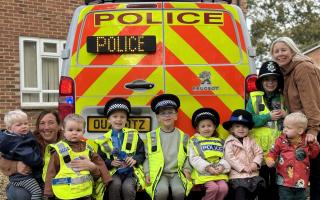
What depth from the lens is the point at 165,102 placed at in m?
4.63

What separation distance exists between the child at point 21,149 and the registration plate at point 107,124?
2.14 ft

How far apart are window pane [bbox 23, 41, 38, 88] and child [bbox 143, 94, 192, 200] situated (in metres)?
8.00

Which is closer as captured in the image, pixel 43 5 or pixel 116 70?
pixel 116 70

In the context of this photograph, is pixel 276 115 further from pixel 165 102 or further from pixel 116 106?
pixel 116 106

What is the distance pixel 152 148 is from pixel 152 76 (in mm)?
753

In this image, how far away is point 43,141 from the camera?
4.78 metres

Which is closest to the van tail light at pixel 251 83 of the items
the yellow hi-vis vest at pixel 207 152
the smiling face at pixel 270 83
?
the smiling face at pixel 270 83

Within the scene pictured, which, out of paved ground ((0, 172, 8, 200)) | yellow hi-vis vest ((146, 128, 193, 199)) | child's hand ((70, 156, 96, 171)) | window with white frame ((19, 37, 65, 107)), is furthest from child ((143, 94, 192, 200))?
window with white frame ((19, 37, 65, 107))

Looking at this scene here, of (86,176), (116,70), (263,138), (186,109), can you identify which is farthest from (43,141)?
(263,138)

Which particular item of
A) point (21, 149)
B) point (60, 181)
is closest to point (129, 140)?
point (60, 181)

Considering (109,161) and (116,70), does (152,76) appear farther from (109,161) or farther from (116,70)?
(109,161)

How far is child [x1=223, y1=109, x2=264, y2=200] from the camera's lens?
454cm

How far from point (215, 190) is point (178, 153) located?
0.51m

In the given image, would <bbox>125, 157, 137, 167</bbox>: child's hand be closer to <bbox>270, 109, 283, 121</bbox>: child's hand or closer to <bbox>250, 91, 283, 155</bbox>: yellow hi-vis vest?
<bbox>250, 91, 283, 155</bbox>: yellow hi-vis vest
